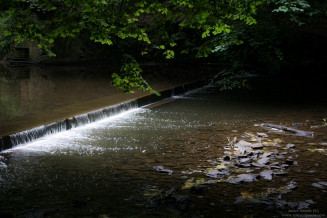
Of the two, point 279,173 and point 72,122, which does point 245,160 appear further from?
point 72,122

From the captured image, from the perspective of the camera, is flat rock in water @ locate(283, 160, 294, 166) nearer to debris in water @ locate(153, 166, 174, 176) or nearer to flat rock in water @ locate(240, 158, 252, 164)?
flat rock in water @ locate(240, 158, 252, 164)

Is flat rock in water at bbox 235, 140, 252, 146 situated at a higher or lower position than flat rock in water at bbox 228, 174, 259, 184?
higher

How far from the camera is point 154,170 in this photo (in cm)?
580

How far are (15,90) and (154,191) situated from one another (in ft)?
35.4

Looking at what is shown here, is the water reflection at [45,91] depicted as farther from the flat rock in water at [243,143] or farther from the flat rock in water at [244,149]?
the flat rock in water at [244,149]

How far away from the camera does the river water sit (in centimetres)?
447

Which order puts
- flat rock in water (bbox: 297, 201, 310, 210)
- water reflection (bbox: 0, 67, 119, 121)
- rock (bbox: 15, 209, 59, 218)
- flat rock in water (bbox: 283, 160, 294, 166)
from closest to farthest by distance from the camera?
rock (bbox: 15, 209, 59, 218) < flat rock in water (bbox: 297, 201, 310, 210) < flat rock in water (bbox: 283, 160, 294, 166) < water reflection (bbox: 0, 67, 119, 121)

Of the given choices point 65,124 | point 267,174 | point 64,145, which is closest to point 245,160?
point 267,174

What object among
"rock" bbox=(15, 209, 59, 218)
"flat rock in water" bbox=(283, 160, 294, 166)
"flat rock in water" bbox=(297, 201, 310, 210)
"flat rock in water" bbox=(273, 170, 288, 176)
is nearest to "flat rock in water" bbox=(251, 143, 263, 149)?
"flat rock in water" bbox=(283, 160, 294, 166)

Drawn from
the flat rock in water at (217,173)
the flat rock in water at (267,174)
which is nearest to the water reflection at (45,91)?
the flat rock in water at (217,173)

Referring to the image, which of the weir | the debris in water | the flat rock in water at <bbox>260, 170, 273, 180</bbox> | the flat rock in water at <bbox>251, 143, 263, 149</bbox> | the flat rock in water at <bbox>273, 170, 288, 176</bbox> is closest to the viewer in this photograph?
the flat rock in water at <bbox>260, 170, 273, 180</bbox>

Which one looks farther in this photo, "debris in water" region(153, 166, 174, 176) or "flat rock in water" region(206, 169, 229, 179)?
"debris in water" region(153, 166, 174, 176)

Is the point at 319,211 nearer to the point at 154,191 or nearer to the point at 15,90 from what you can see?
the point at 154,191

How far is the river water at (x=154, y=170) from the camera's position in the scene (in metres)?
4.47
